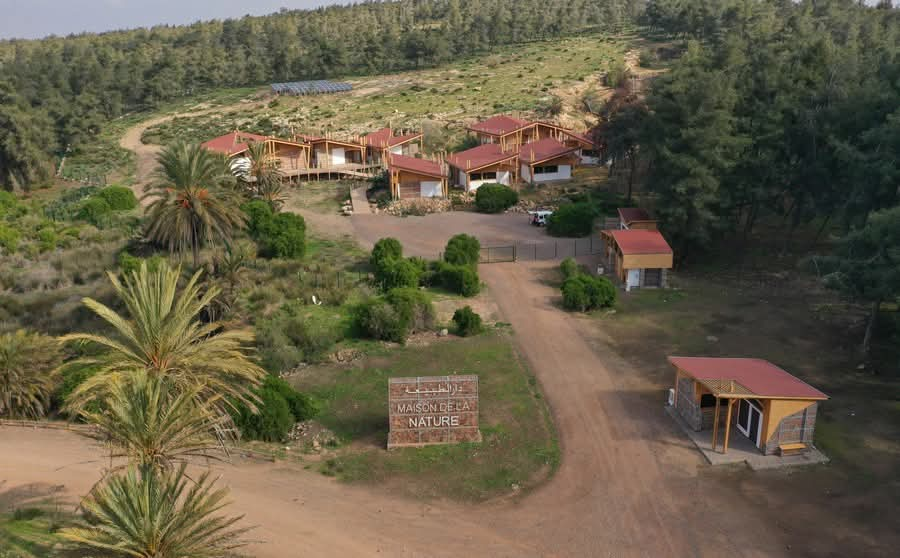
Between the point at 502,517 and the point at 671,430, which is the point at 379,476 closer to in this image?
the point at 502,517

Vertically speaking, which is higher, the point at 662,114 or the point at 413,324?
the point at 662,114

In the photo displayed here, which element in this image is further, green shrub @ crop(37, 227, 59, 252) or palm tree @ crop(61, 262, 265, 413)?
green shrub @ crop(37, 227, 59, 252)

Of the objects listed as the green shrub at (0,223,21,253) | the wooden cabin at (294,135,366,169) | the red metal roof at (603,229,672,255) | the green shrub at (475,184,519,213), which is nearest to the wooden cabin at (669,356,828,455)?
the red metal roof at (603,229,672,255)

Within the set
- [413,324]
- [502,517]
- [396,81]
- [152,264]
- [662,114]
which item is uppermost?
[396,81]

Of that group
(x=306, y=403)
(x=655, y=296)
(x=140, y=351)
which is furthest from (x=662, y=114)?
(x=140, y=351)

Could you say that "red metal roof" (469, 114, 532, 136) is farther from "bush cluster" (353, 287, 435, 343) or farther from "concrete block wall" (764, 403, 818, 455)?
"concrete block wall" (764, 403, 818, 455)

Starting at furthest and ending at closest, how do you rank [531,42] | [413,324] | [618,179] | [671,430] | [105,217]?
1. [531,42]
2. [618,179]
3. [105,217]
4. [413,324]
5. [671,430]

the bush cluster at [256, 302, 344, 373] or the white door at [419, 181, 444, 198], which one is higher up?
the white door at [419, 181, 444, 198]
